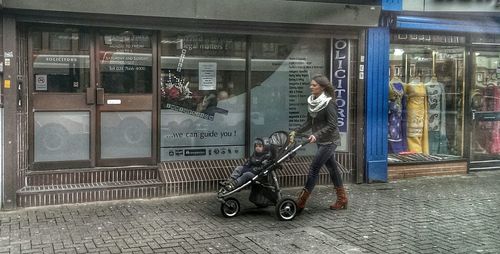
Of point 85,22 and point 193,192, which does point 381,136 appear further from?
point 85,22

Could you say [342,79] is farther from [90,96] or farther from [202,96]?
[90,96]

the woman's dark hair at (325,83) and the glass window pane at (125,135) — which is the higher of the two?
the woman's dark hair at (325,83)

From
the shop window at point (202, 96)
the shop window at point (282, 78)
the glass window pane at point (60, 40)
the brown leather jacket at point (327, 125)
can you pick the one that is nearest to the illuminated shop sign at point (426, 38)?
the shop window at point (282, 78)

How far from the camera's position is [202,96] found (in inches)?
348

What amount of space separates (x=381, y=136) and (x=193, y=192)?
335 cm

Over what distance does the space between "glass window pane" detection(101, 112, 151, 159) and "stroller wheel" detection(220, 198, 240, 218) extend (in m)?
1.89

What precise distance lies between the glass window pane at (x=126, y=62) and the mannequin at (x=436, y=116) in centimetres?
517

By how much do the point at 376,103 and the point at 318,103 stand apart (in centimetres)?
244

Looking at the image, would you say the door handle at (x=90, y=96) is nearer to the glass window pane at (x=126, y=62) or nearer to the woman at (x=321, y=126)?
the glass window pane at (x=126, y=62)

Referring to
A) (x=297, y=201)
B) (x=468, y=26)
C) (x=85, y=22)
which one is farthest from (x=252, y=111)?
(x=468, y=26)

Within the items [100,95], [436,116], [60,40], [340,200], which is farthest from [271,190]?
[436,116]

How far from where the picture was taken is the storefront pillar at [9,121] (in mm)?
7242

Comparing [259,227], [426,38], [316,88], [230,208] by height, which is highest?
[426,38]

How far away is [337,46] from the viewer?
9430 millimetres
